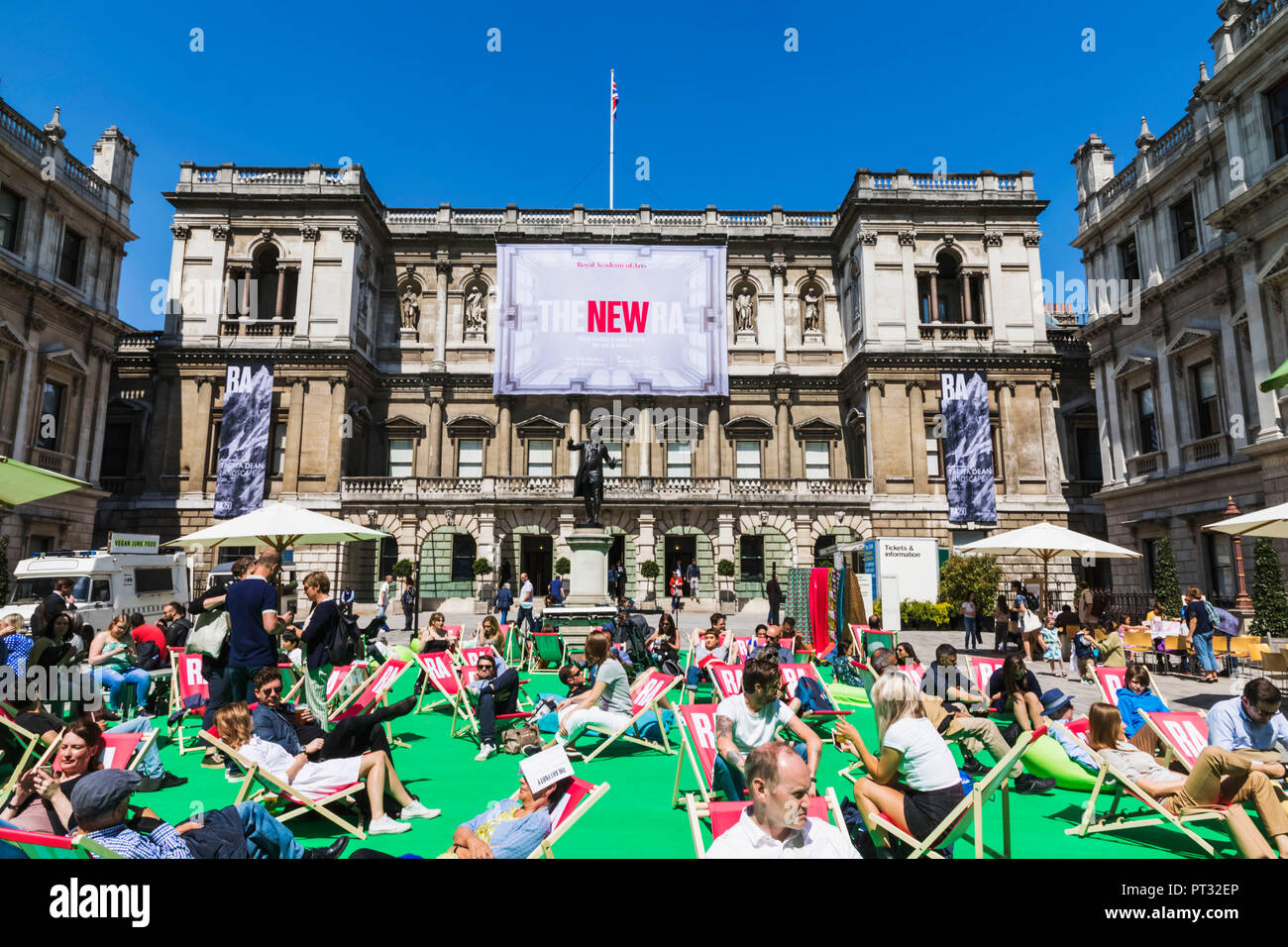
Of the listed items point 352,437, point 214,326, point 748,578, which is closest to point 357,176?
point 214,326

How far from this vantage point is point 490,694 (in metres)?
7.55

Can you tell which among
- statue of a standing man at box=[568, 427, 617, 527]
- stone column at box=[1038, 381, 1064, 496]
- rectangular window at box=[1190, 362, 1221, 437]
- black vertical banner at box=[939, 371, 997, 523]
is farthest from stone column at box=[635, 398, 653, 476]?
rectangular window at box=[1190, 362, 1221, 437]

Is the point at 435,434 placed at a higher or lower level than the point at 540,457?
higher

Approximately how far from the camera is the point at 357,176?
1175 inches

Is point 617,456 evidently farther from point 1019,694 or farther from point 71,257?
point 1019,694

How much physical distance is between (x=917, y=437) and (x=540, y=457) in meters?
16.3

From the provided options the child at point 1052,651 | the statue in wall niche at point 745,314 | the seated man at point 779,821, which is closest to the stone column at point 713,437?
the statue in wall niche at point 745,314

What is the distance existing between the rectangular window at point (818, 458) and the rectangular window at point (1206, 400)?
533 inches

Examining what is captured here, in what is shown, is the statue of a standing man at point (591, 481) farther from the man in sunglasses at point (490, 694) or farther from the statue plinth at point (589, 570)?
the man in sunglasses at point (490, 694)

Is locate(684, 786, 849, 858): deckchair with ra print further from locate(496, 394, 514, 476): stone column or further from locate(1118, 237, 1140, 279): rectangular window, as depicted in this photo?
locate(496, 394, 514, 476): stone column

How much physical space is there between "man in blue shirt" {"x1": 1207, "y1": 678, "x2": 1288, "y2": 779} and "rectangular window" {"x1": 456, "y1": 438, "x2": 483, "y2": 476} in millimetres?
28704

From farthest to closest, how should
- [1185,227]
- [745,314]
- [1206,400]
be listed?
[745,314] → [1185,227] → [1206,400]

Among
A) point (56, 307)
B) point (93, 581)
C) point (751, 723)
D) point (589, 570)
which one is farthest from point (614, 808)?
point (56, 307)
